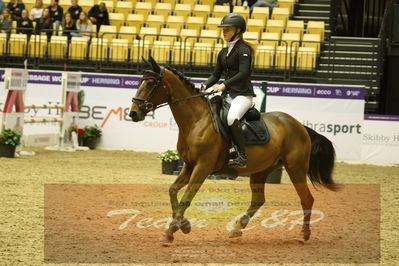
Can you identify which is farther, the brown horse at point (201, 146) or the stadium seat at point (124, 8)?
the stadium seat at point (124, 8)

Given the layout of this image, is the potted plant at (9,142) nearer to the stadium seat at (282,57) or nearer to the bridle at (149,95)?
the stadium seat at (282,57)

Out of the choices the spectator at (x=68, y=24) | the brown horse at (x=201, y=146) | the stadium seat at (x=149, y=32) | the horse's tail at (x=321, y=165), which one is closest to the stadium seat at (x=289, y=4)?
the stadium seat at (x=149, y=32)

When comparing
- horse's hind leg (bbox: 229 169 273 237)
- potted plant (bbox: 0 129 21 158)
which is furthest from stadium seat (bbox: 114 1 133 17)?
horse's hind leg (bbox: 229 169 273 237)

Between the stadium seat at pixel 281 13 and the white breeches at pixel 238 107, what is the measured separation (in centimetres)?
1347

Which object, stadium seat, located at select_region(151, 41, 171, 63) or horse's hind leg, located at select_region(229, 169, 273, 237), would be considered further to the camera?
stadium seat, located at select_region(151, 41, 171, 63)

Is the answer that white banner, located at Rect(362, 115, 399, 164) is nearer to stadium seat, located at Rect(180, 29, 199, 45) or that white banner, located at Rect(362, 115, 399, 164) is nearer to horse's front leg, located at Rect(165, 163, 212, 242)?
stadium seat, located at Rect(180, 29, 199, 45)

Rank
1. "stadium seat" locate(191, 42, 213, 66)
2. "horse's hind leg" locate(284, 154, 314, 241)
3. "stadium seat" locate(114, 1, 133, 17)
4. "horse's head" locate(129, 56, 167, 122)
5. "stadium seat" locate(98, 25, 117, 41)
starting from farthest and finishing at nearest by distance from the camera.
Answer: "stadium seat" locate(114, 1, 133, 17)
"stadium seat" locate(98, 25, 117, 41)
"stadium seat" locate(191, 42, 213, 66)
"horse's hind leg" locate(284, 154, 314, 241)
"horse's head" locate(129, 56, 167, 122)

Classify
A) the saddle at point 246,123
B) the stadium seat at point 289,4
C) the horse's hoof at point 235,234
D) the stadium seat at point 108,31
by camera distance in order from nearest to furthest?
the horse's hoof at point 235,234
the saddle at point 246,123
the stadium seat at point 108,31
the stadium seat at point 289,4

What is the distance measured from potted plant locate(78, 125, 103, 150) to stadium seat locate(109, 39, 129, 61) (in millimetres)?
2311

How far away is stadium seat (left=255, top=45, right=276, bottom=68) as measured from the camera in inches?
789

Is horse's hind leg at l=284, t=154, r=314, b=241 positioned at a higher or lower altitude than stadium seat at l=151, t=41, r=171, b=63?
lower

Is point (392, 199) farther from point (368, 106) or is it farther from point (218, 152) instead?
point (368, 106)

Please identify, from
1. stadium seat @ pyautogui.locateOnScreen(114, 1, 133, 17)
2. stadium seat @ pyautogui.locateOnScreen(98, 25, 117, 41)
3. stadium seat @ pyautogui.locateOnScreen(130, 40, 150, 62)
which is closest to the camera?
stadium seat @ pyautogui.locateOnScreen(130, 40, 150, 62)

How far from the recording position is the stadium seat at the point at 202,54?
20298 millimetres
